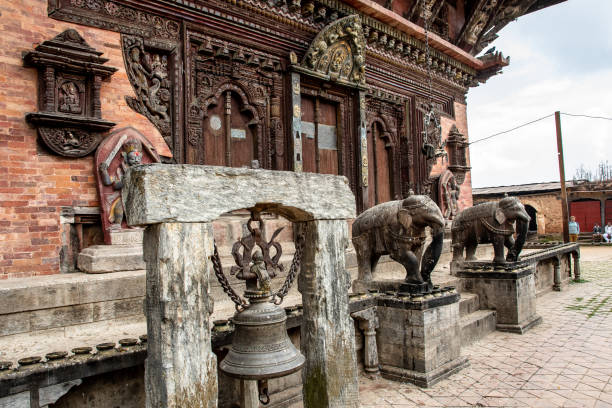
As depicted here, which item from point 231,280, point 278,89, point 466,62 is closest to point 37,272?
point 231,280

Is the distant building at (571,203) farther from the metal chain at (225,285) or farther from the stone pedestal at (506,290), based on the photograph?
the metal chain at (225,285)

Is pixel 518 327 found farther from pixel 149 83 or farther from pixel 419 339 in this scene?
pixel 149 83

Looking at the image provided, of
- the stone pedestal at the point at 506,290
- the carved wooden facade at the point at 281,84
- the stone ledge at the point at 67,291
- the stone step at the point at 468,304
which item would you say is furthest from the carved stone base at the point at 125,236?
the stone pedestal at the point at 506,290

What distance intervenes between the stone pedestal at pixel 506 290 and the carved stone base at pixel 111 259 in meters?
5.05

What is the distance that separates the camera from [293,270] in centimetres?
341

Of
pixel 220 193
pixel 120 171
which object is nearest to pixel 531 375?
pixel 220 193

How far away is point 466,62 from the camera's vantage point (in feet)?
45.5

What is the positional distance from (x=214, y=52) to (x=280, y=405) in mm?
5924

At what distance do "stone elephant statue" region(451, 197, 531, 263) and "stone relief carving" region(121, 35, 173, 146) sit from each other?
5.15 m

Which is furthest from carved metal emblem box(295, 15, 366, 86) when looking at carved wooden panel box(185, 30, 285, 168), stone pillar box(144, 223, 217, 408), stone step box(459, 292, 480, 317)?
stone pillar box(144, 223, 217, 408)

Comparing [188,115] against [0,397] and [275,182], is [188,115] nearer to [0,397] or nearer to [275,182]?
[275,182]

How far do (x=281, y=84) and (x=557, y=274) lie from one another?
7749 mm

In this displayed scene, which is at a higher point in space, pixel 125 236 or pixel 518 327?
pixel 125 236

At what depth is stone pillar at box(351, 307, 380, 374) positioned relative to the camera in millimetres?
4910
